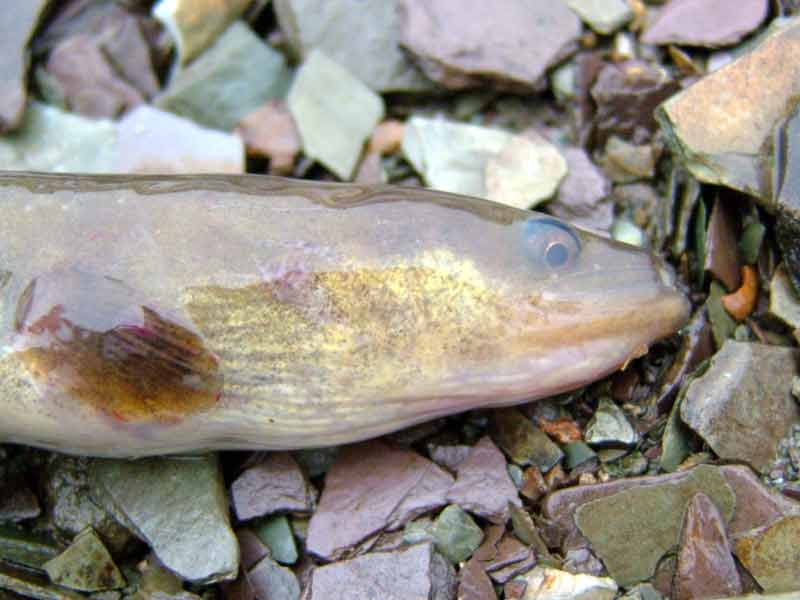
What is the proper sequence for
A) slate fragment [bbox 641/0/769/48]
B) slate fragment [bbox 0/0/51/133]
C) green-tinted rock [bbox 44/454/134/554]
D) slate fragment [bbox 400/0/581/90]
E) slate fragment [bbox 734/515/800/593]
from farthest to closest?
slate fragment [bbox 0/0/51/133], slate fragment [bbox 400/0/581/90], slate fragment [bbox 641/0/769/48], green-tinted rock [bbox 44/454/134/554], slate fragment [bbox 734/515/800/593]

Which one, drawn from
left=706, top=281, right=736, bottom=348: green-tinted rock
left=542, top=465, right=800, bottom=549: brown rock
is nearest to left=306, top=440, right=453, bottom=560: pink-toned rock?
left=542, top=465, right=800, bottom=549: brown rock

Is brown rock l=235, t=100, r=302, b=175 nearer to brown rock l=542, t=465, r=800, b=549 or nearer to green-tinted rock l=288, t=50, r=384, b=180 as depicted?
green-tinted rock l=288, t=50, r=384, b=180

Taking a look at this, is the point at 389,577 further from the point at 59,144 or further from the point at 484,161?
the point at 59,144

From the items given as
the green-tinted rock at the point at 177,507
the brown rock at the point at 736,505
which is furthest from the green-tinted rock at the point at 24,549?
the brown rock at the point at 736,505

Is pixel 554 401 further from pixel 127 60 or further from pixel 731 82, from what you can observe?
pixel 127 60

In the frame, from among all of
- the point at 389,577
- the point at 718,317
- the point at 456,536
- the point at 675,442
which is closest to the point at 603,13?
the point at 718,317

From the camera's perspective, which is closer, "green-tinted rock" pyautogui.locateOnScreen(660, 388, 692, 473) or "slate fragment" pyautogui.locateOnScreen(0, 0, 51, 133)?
"green-tinted rock" pyautogui.locateOnScreen(660, 388, 692, 473)
